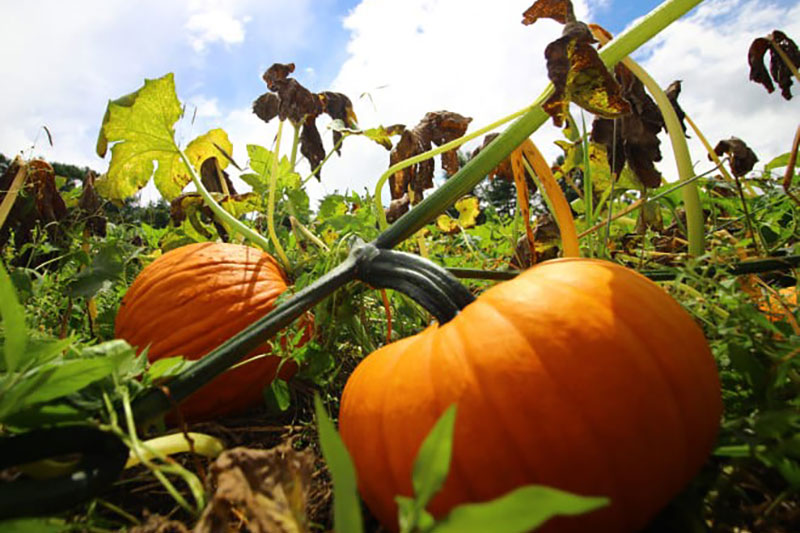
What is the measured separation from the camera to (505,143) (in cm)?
118

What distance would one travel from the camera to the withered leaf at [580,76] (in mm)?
921

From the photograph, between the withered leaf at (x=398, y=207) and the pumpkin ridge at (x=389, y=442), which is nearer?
the pumpkin ridge at (x=389, y=442)

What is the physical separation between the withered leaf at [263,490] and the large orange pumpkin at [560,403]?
17cm

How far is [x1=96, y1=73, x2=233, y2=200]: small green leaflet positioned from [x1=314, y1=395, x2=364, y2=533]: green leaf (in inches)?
59.2

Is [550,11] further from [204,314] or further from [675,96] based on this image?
[204,314]

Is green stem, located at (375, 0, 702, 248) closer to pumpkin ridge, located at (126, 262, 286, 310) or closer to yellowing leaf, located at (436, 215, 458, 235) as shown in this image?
pumpkin ridge, located at (126, 262, 286, 310)

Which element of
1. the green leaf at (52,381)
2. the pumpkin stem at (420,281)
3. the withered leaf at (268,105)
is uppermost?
the withered leaf at (268,105)

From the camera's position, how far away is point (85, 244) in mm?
1955

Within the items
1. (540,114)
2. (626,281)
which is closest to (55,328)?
(540,114)

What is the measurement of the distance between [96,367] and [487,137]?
1191 millimetres

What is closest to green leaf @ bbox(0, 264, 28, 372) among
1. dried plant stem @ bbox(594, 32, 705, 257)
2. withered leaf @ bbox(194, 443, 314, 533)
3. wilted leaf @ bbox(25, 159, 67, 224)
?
withered leaf @ bbox(194, 443, 314, 533)

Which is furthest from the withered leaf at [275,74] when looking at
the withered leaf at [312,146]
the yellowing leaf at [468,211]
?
the yellowing leaf at [468,211]

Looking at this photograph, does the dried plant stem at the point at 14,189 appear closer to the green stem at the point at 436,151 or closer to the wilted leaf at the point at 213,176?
the wilted leaf at the point at 213,176

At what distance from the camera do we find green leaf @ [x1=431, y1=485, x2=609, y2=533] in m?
0.39
